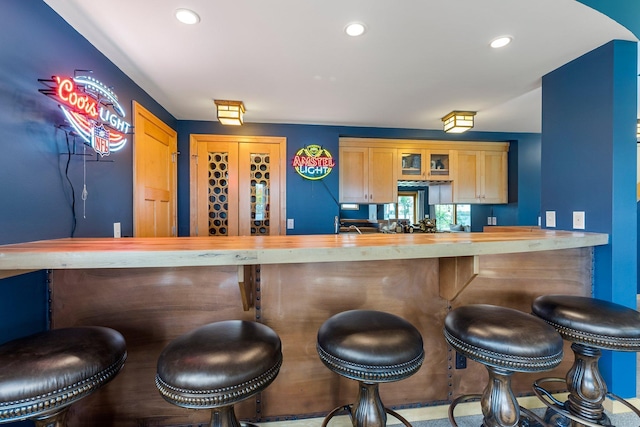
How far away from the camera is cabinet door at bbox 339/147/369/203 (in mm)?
3621

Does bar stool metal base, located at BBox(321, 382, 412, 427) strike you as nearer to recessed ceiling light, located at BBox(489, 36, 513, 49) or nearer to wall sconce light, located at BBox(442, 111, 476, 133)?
recessed ceiling light, located at BBox(489, 36, 513, 49)

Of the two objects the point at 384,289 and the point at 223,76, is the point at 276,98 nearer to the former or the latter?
the point at 223,76

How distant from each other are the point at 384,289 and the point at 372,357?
60cm

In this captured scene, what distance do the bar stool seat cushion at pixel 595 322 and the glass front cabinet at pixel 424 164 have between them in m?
2.60

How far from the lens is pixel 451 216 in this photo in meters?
4.41

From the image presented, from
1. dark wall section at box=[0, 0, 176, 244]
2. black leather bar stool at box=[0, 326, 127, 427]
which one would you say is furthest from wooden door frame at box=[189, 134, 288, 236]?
black leather bar stool at box=[0, 326, 127, 427]

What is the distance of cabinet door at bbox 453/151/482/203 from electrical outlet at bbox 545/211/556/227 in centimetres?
168

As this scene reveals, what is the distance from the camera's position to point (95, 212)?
69.8 inches

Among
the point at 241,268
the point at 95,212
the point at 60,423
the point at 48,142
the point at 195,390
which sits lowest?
the point at 60,423

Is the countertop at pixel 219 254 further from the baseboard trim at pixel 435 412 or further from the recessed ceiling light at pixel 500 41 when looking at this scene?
the recessed ceiling light at pixel 500 41

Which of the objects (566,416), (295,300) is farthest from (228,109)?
(566,416)

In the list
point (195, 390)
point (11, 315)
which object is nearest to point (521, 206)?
point (195, 390)

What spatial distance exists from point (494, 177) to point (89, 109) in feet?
15.0

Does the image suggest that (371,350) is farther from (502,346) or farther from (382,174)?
(382,174)
